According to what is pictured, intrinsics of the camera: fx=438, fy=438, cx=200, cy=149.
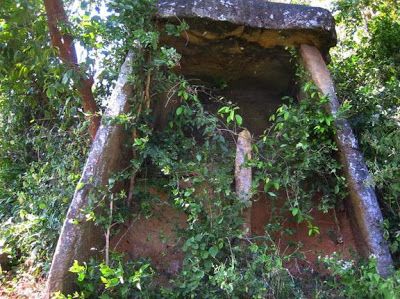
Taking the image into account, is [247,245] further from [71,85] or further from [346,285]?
[71,85]

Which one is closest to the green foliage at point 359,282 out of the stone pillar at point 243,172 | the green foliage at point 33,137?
the stone pillar at point 243,172

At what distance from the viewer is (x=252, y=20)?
439cm

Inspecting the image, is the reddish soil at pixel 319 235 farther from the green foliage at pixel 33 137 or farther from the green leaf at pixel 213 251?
the green foliage at pixel 33 137

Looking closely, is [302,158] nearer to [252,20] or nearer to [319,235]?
[319,235]

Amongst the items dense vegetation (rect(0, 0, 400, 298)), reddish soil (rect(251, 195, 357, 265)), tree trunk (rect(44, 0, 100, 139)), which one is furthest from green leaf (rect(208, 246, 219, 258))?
tree trunk (rect(44, 0, 100, 139))

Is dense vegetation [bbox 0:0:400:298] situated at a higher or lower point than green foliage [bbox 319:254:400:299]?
higher

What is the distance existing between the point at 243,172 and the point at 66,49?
2236 mm

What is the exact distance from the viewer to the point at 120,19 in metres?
4.05

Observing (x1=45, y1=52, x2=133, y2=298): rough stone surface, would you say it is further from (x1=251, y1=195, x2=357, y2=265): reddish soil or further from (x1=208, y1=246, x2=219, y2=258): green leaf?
(x1=251, y1=195, x2=357, y2=265): reddish soil

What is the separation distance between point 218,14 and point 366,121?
190 cm

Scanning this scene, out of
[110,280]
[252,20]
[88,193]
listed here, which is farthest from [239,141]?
[110,280]

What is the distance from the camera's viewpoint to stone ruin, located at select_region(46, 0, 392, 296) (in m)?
3.74

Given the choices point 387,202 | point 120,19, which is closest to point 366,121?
point 387,202

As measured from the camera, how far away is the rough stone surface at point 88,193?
3535 millimetres
